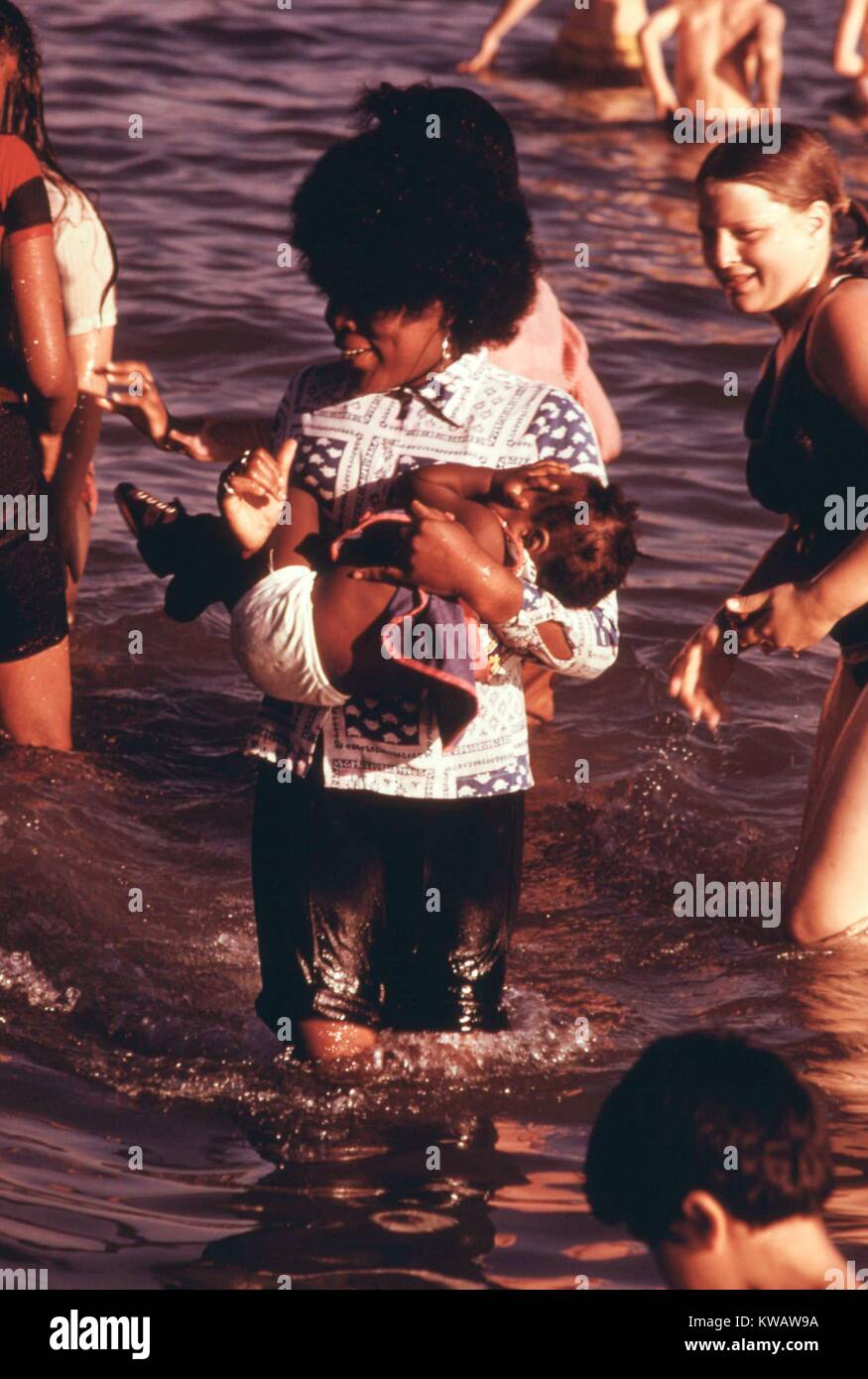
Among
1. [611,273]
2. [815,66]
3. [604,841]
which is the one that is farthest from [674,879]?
[815,66]

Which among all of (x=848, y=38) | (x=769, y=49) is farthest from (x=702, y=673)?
(x=848, y=38)

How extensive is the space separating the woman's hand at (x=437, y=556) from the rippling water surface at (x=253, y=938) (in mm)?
975

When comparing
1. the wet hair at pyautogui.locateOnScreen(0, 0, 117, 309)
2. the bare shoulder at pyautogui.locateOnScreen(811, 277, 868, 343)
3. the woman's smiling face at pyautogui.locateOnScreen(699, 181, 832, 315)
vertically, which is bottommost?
the bare shoulder at pyautogui.locateOnScreen(811, 277, 868, 343)

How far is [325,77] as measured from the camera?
15.2 meters

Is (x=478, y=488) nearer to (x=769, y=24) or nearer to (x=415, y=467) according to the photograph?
(x=415, y=467)

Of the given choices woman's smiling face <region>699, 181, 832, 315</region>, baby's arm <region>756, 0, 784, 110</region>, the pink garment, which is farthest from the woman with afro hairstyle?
baby's arm <region>756, 0, 784, 110</region>

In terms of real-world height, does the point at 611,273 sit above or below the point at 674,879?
above

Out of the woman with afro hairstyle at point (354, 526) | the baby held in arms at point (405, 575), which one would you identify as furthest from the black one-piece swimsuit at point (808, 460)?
the baby held in arms at point (405, 575)

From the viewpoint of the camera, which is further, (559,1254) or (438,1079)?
(438,1079)

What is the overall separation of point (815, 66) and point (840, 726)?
540 inches

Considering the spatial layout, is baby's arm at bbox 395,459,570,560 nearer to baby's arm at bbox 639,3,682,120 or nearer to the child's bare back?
the child's bare back

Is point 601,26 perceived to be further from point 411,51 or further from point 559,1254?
point 559,1254

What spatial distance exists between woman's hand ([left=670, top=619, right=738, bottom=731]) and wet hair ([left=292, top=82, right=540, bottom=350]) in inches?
34.2

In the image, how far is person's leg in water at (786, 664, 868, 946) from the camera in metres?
4.11
